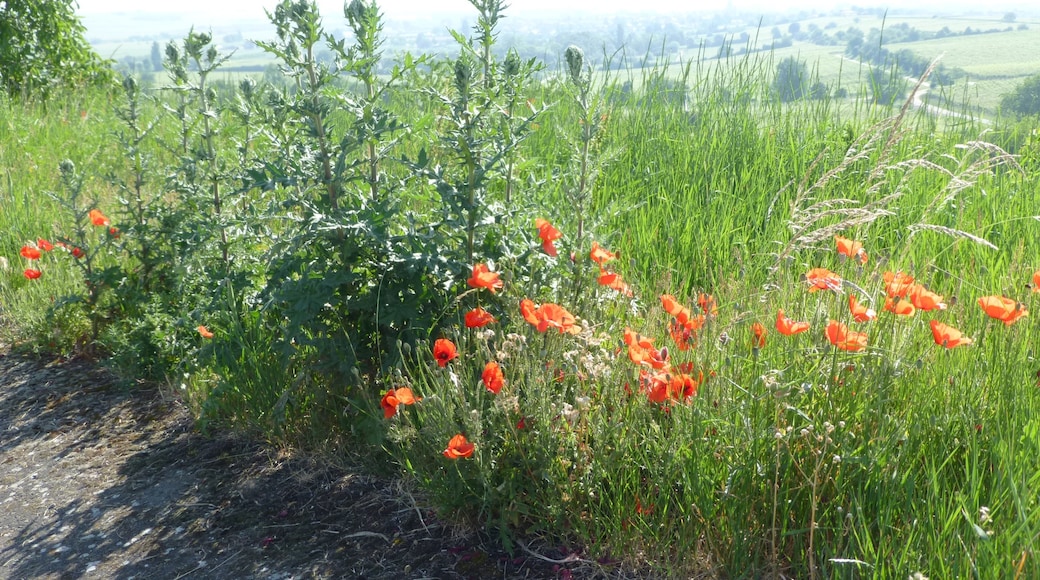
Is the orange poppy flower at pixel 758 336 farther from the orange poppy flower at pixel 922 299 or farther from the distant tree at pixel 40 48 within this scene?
the distant tree at pixel 40 48

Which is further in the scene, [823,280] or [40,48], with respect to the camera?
[40,48]

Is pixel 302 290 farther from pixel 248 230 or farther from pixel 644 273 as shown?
pixel 644 273

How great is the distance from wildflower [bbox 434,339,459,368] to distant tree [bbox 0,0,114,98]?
8.48 meters

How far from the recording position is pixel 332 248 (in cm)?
284

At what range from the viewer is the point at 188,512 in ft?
9.25

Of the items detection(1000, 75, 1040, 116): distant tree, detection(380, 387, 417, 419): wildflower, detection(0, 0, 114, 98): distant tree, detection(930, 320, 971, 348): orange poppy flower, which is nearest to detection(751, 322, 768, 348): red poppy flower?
detection(930, 320, 971, 348): orange poppy flower

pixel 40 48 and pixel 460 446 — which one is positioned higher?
pixel 40 48

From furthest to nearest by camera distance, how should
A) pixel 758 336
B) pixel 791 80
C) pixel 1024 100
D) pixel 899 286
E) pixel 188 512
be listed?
1. pixel 791 80
2. pixel 1024 100
3. pixel 188 512
4. pixel 758 336
5. pixel 899 286

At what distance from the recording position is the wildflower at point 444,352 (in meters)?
2.38

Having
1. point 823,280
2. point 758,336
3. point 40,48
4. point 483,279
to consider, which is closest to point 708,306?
point 758,336

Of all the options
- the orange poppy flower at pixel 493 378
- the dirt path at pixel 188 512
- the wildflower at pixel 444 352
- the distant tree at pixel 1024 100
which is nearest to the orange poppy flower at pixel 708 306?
the orange poppy flower at pixel 493 378

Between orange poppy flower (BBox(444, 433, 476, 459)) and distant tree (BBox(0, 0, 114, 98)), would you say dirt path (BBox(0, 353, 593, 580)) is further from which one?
distant tree (BBox(0, 0, 114, 98))

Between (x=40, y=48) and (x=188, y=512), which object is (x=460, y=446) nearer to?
(x=188, y=512)

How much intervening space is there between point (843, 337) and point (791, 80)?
12.4 feet
